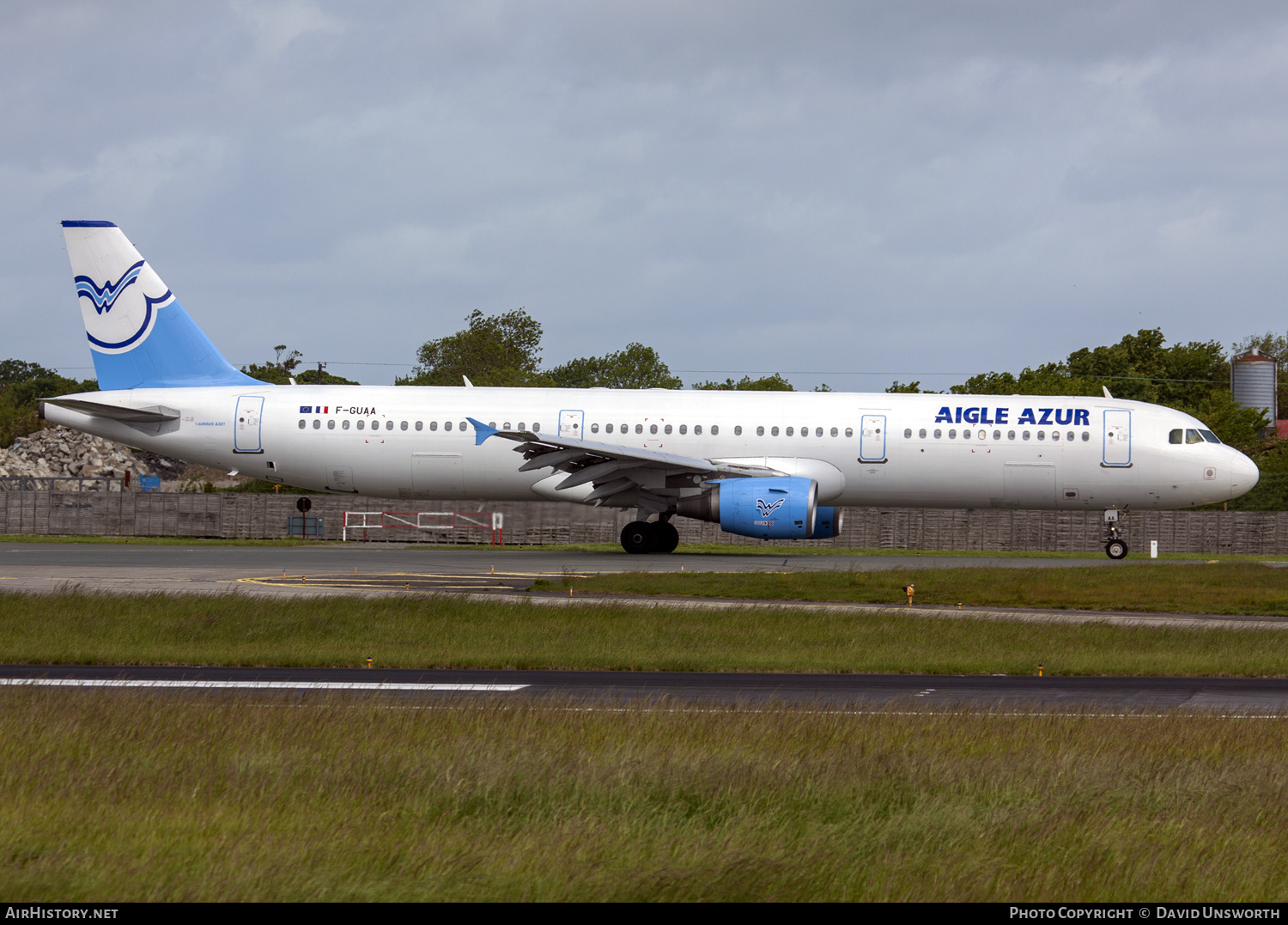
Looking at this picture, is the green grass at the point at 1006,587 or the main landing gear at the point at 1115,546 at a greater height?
the main landing gear at the point at 1115,546

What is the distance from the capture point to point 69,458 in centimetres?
7612

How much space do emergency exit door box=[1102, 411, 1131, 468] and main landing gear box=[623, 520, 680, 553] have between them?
11.1 metres

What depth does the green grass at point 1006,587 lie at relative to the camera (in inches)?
816

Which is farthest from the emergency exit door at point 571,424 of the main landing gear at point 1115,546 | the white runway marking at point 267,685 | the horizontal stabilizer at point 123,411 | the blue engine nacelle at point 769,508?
the white runway marking at point 267,685

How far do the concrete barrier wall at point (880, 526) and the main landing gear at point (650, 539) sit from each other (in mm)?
9486

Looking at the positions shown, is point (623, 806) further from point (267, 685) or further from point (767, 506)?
point (767, 506)

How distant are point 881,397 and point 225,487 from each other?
4525 cm

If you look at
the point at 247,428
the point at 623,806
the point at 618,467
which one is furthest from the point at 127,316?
the point at 623,806

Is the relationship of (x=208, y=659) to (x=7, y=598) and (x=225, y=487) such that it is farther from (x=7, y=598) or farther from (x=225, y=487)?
(x=225, y=487)

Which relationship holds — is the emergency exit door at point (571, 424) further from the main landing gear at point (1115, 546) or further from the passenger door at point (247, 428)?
the main landing gear at point (1115, 546)

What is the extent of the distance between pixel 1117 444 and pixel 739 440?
946 cm

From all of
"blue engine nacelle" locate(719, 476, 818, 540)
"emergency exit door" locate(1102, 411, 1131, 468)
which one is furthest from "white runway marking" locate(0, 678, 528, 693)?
"emergency exit door" locate(1102, 411, 1131, 468)

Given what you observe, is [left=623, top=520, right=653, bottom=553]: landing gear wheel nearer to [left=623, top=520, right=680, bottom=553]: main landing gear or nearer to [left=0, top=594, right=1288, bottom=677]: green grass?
[left=623, top=520, right=680, bottom=553]: main landing gear

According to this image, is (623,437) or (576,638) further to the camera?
Answer: (623,437)
